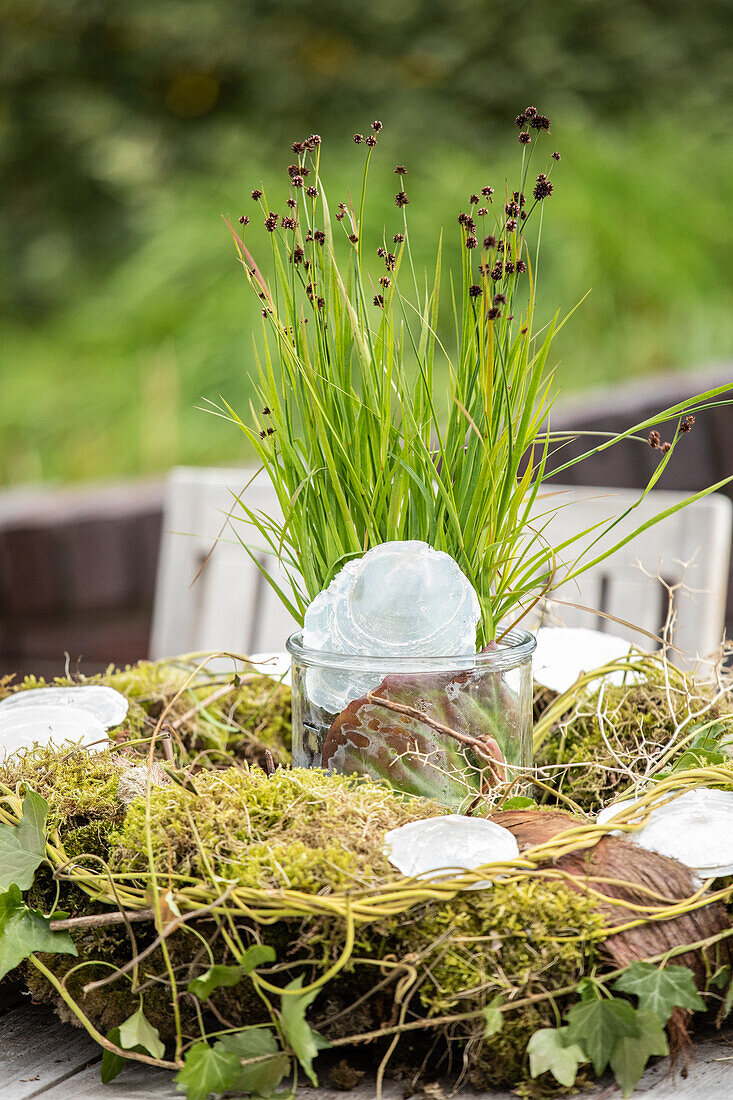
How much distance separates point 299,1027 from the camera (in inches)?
17.0

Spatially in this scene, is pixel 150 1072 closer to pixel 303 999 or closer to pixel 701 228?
pixel 303 999

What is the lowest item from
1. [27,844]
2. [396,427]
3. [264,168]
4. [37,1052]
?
[37,1052]

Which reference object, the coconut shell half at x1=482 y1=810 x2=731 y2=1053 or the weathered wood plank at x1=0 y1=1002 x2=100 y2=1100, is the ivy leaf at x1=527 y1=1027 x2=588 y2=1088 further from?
the weathered wood plank at x1=0 y1=1002 x2=100 y2=1100

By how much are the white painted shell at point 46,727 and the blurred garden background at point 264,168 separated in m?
2.14

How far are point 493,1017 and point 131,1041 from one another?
0.52 ft

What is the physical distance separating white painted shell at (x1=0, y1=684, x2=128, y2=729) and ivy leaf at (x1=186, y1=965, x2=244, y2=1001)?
0.25 m

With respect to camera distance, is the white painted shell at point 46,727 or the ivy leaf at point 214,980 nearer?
the ivy leaf at point 214,980

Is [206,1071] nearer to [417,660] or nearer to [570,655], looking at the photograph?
[417,660]

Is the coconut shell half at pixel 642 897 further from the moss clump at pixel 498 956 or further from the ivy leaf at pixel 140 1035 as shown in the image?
the ivy leaf at pixel 140 1035

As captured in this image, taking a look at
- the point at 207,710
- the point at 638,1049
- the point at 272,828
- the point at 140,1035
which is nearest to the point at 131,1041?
the point at 140,1035

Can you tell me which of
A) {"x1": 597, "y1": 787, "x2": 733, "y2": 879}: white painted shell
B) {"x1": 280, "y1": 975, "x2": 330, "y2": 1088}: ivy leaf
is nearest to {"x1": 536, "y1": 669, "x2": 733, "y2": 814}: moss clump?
{"x1": 597, "y1": 787, "x2": 733, "y2": 879}: white painted shell

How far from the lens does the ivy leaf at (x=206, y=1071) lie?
0.43 meters

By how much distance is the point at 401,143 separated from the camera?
3.31m

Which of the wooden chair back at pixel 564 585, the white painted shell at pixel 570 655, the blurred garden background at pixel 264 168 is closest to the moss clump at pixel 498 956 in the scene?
the white painted shell at pixel 570 655
